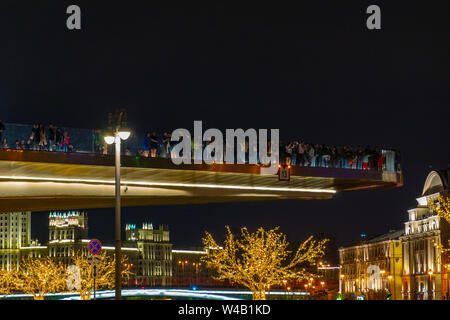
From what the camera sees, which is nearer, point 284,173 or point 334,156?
point 284,173

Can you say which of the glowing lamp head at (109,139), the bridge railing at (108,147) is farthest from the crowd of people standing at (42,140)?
the glowing lamp head at (109,139)

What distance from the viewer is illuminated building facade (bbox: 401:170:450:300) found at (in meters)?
138

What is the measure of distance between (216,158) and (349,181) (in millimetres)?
8262

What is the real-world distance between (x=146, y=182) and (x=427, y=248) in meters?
111

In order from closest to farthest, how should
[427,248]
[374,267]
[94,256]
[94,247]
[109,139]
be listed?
[109,139]
[94,247]
[94,256]
[427,248]
[374,267]

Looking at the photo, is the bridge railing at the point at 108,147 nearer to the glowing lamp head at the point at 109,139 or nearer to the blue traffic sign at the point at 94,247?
the blue traffic sign at the point at 94,247

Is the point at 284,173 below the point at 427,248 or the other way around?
the other way around

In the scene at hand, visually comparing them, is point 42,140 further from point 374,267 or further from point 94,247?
point 374,267

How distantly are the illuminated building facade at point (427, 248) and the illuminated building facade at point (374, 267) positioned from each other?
412 cm

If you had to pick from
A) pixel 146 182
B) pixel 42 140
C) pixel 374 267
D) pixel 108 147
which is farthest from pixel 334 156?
pixel 374 267

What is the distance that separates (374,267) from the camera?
17375 centimetres

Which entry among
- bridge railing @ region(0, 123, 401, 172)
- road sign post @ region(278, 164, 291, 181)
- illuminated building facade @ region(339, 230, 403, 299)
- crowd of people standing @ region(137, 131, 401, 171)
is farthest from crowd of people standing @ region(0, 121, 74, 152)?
illuminated building facade @ region(339, 230, 403, 299)

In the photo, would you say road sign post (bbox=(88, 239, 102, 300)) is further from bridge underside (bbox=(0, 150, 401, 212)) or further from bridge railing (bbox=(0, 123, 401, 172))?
bridge railing (bbox=(0, 123, 401, 172))

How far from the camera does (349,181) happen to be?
153 ft
